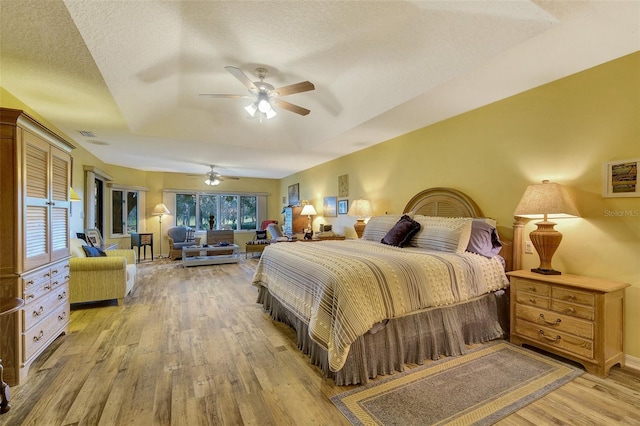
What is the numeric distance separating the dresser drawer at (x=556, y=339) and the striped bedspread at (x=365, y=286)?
15.8 inches

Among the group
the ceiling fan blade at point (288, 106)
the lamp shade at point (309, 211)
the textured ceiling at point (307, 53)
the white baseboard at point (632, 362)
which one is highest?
the textured ceiling at point (307, 53)

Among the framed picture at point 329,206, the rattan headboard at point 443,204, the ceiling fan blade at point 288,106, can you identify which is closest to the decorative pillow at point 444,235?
the rattan headboard at point 443,204

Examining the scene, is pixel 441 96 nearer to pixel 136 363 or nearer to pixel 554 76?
pixel 554 76

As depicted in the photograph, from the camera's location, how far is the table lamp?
2311 millimetres

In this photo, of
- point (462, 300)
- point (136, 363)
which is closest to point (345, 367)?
point (462, 300)

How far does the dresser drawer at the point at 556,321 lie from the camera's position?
209 cm

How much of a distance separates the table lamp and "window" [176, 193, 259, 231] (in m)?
7.42

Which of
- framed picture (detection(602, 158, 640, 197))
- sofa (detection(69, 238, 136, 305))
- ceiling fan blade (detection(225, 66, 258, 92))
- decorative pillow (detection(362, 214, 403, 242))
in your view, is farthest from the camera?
decorative pillow (detection(362, 214, 403, 242))

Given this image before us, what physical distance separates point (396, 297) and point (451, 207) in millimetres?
1961

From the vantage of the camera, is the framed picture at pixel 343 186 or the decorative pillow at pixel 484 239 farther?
the framed picture at pixel 343 186

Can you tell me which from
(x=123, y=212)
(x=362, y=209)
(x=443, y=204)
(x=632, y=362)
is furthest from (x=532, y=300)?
(x=123, y=212)

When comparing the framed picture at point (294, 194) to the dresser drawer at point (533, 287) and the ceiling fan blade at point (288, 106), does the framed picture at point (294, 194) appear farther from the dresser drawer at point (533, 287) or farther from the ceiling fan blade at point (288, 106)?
the dresser drawer at point (533, 287)

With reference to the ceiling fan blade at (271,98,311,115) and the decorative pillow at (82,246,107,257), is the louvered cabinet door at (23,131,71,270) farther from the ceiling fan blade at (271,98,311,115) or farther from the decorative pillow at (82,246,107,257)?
the ceiling fan blade at (271,98,311,115)

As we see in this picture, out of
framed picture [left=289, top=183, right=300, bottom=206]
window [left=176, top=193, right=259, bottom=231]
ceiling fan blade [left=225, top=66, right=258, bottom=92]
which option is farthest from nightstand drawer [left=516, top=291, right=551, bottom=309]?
window [left=176, top=193, right=259, bottom=231]
